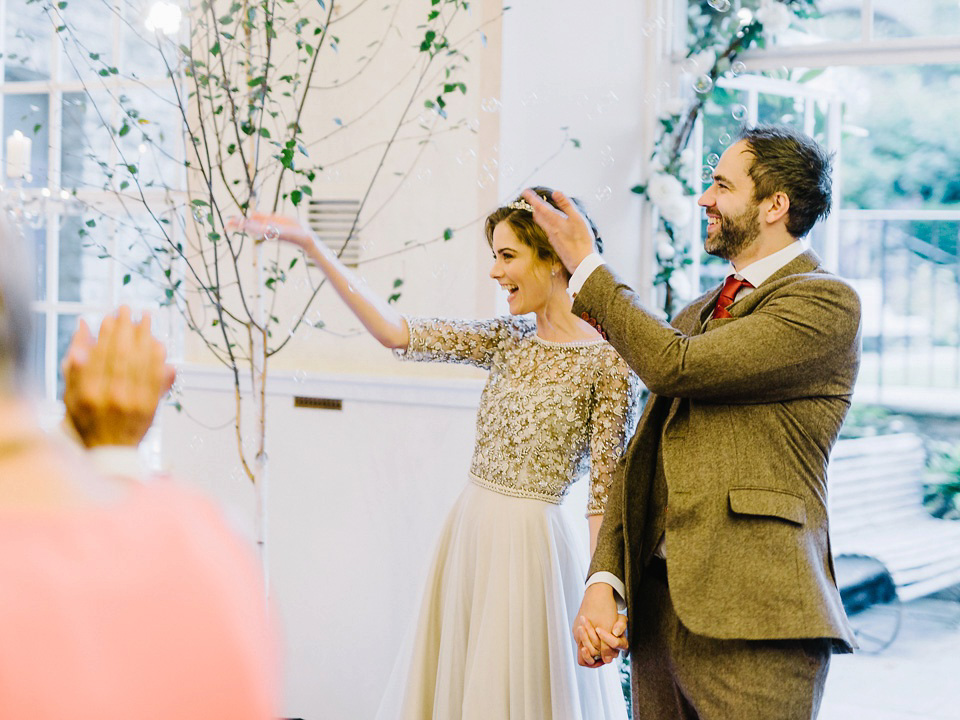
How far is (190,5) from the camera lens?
10.8 ft

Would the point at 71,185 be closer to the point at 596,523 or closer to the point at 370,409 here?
the point at 370,409

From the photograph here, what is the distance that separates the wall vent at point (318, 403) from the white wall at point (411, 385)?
19mm

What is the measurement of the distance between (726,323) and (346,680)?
2191 millimetres

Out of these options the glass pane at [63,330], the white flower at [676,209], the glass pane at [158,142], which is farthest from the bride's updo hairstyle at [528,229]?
the glass pane at [63,330]

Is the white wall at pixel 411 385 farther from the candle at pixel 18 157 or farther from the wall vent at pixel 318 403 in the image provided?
the candle at pixel 18 157

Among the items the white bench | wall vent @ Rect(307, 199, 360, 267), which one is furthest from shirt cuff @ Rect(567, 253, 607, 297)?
the white bench

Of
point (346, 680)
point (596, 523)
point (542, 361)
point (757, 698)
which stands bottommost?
point (346, 680)

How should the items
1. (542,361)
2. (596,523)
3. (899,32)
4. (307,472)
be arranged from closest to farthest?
(596,523), (542,361), (899,32), (307,472)

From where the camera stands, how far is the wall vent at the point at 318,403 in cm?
Result: 325

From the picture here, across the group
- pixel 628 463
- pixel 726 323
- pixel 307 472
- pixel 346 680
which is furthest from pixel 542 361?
pixel 346 680

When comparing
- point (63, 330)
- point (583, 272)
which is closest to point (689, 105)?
point (583, 272)

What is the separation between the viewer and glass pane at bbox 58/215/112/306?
4.08 m

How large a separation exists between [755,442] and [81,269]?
3.35 meters

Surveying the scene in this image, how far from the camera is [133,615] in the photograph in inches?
22.3
